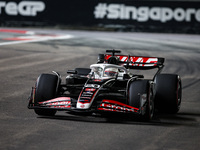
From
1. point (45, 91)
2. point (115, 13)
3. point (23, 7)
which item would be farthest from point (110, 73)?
point (23, 7)

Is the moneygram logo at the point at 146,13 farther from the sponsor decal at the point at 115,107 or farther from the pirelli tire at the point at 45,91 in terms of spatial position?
the sponsor decal at the point at 115,107

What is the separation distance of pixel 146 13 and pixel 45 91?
21.4 metres

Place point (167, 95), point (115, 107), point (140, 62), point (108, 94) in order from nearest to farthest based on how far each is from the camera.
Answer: point (115, 107)
point (108, 94)
point (167, 95)
point (140, 62)

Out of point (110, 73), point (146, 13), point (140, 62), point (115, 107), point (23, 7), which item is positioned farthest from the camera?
point (23, 7)

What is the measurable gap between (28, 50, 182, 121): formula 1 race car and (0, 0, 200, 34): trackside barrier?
19.8 metres

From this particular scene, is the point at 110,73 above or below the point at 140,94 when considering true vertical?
above

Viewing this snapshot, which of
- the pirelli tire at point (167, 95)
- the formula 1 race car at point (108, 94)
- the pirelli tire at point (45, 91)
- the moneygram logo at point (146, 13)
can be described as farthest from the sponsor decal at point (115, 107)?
the moneygram logo at point (146, 13)

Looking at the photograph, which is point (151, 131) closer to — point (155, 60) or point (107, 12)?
point (155, 60)

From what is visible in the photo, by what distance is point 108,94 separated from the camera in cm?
835

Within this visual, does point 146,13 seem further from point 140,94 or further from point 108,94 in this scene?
point 140,94

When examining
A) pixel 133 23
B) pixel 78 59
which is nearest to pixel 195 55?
pixel 78 59

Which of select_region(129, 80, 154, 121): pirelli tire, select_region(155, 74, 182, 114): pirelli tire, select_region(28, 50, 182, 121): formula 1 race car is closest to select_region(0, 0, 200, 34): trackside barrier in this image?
select_region(28, 50, 182, 121): formula 1 race car

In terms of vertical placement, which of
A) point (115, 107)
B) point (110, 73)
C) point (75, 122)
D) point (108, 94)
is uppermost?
point (110, 73)

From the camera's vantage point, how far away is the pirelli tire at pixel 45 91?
8.35m
